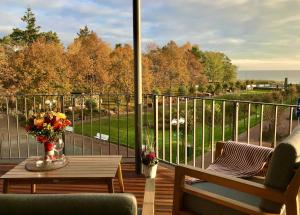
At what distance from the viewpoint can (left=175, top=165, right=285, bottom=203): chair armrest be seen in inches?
75.6

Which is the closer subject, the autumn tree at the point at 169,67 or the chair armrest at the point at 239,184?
the chair armrest at the point at 239,184

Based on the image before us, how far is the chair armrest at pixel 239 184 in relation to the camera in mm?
1921

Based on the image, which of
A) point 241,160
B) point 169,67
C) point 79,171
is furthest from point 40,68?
point 241,160

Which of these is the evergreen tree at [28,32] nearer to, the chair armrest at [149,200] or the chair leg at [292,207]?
the chair armrest at [149,200]

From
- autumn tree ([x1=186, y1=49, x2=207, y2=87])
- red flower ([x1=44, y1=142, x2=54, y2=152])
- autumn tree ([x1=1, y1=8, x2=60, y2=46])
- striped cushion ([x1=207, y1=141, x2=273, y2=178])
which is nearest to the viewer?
striped cushion ([x1=207, y1=141, x2=273, y2=178])

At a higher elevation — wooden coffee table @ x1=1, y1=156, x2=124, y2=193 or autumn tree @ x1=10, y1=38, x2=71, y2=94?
autumn tree @ x1=10, y1=38, x2=71, y2=94

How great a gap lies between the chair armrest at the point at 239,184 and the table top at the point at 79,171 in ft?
2.58

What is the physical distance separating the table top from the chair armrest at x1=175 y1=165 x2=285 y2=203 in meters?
0.79

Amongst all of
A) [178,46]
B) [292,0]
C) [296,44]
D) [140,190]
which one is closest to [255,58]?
[296,44]

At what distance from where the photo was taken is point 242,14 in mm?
31969

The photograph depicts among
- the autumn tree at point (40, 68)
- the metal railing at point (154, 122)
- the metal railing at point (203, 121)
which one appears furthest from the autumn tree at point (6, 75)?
the metal railing at point (203, 121)

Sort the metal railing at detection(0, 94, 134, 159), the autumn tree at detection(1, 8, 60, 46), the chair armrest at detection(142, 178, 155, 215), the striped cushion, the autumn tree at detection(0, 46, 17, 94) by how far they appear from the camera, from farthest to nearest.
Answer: the autumn tree at detection(1, 8, 60, 46) → the autumn tree at detection(0, 46, 17, 94) → the metal railing at detection(0, 94, 134, 159) → the striped cushion → the chair armrest at detection(142, 178, 155, 215)

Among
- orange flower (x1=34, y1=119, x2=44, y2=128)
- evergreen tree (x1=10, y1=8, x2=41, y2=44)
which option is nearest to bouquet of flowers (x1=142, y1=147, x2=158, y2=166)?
orange flower (x1=34, y1=119, x2=44, y2=128)

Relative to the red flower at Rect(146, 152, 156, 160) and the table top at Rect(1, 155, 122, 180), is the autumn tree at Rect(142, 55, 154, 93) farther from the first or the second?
the table top at Rect(1, 155, 122, 180)
